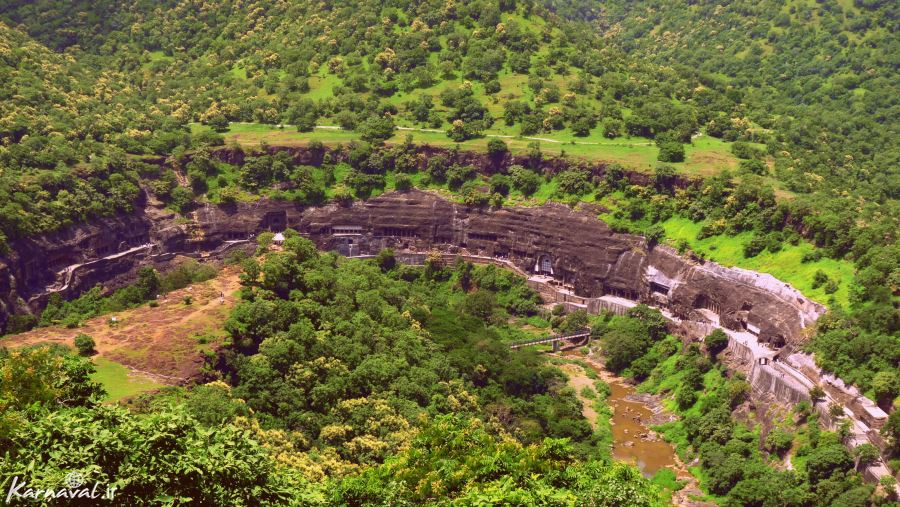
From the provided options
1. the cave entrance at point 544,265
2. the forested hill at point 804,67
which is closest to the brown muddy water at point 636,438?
the cave entrance at point 544,265

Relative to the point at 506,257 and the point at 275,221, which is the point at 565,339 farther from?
the point at 275,221

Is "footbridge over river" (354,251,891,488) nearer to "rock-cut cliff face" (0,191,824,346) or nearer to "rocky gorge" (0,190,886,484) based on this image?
"rocky gorge" (0,190,886,484)

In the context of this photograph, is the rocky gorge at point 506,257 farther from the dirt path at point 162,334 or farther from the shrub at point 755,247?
the dirt path at point 162,334

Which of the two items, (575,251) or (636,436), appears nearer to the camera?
(636,436)

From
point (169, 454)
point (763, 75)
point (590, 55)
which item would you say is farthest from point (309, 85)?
point (169, 454)

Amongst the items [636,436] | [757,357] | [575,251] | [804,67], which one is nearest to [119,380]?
[636,436]

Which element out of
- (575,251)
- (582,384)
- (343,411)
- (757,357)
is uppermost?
(343,411)
